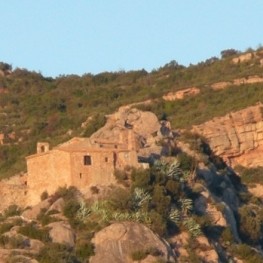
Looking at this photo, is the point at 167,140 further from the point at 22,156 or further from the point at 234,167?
the point at 22,156

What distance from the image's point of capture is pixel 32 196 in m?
85.6

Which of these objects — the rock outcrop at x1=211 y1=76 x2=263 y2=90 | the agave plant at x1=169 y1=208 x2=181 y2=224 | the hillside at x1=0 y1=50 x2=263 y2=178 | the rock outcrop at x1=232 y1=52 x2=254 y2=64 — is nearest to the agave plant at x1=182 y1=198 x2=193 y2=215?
the agave plant at x1=169 y1=208 x2=181 y2=224

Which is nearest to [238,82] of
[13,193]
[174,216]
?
[13,193]

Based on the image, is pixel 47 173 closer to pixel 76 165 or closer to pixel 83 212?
pixel 76 165

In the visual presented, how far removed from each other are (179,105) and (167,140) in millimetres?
20971

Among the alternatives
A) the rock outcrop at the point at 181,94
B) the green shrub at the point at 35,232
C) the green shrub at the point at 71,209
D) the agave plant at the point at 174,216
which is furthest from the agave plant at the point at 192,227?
the rock outcrop at the point at 181,94

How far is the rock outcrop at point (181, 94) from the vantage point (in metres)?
113

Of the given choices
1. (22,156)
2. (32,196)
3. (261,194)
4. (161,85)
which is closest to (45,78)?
(161,85)

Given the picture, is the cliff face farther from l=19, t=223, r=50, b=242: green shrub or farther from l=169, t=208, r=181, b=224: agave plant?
l=19, t=223, r=50, b=242: green shrub

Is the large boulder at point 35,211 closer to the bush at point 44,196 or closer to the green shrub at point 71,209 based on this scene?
the bush at point 44,196

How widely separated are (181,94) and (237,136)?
13.2 meters

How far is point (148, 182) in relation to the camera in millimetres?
83500

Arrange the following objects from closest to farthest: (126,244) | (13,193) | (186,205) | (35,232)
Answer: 1. (126,244)
2. (35,232)
3. (186,205)
4. (13,193)

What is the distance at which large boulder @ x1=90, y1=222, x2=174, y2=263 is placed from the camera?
78.3 meters
